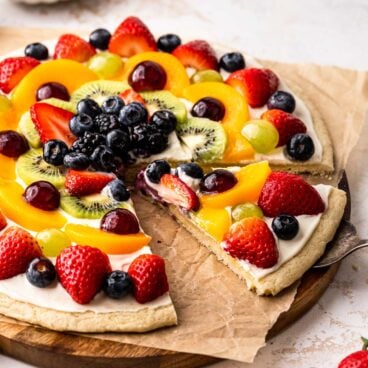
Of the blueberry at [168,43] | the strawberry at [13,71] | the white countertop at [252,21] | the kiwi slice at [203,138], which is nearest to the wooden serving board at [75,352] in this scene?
the kiwi slice at [203,138]

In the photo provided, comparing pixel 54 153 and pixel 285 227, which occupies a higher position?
pixel 285 227

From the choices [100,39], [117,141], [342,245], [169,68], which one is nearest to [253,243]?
[342,245]

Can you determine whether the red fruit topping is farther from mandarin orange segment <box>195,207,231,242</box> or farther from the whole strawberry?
the whole strawberry

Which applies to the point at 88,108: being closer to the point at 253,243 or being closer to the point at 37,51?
the point at 37,51

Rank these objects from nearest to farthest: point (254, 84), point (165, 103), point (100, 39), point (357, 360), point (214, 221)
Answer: point (357, 360)
point (214, 221)
point (165, 103)
point (254, 84)
point (100, 39)

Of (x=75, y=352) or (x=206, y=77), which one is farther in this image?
(x=206, y=77)

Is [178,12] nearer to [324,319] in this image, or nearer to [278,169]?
[278,169]

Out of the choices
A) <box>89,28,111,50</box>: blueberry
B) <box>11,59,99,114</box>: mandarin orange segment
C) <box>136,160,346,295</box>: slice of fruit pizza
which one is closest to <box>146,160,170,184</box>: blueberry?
<box>136,160,346,295</box>: slice of fruit pizza
